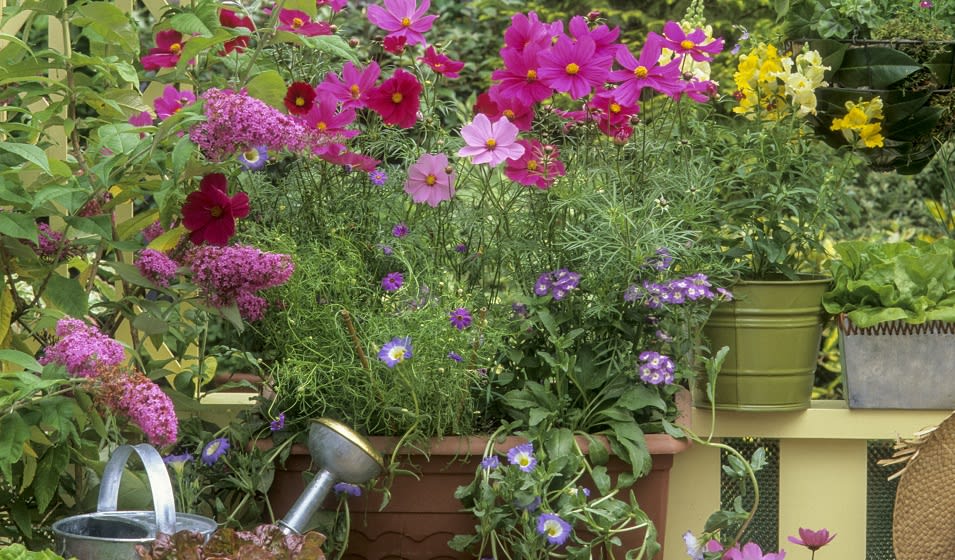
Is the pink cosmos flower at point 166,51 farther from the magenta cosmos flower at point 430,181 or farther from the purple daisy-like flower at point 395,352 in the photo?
the purple daisy-like flower at point 395,352

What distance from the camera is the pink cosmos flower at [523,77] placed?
174 cm

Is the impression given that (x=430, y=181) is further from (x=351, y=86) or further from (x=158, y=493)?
(x=158, y=493)

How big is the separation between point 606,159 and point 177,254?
719mm

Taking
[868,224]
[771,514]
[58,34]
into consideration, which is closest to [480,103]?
[58,34]

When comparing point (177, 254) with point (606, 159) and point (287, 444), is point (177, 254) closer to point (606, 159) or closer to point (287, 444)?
point (287, 444)

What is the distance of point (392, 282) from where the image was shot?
5.89 feet

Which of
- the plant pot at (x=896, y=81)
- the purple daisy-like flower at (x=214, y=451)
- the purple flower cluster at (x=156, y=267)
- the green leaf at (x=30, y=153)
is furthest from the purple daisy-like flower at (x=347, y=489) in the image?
the plant pot at (x=896, y=81)

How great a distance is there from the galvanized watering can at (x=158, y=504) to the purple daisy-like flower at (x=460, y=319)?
233 millimetres

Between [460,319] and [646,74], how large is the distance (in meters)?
0.46

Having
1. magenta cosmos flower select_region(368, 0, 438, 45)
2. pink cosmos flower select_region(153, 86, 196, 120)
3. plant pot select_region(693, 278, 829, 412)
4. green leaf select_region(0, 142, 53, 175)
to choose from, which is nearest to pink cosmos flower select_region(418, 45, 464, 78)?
magenta cosmos flower select_region(368, 0, 438, 45)

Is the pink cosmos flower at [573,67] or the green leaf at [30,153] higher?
the green leaf at [30,153]

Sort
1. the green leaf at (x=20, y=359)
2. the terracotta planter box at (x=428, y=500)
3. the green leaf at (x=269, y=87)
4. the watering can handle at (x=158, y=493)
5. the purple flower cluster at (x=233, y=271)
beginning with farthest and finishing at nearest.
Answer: the terracotta planter box at (x=428, y=500)
the green leaf at (x=269, y=87)
the purple flower cluster at (x=233, y=271)
the green leaf at (x=20, y=359)
the watering can handle at (x=158, y=493)

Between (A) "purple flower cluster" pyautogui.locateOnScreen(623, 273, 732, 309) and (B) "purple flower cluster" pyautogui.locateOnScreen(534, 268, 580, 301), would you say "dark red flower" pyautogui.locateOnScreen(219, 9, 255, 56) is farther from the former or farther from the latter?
(A) "purple flower cluster" pyautogui.locateOnScreen(623, 273, 732, 309)

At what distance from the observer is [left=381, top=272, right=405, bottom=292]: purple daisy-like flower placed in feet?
5.87
